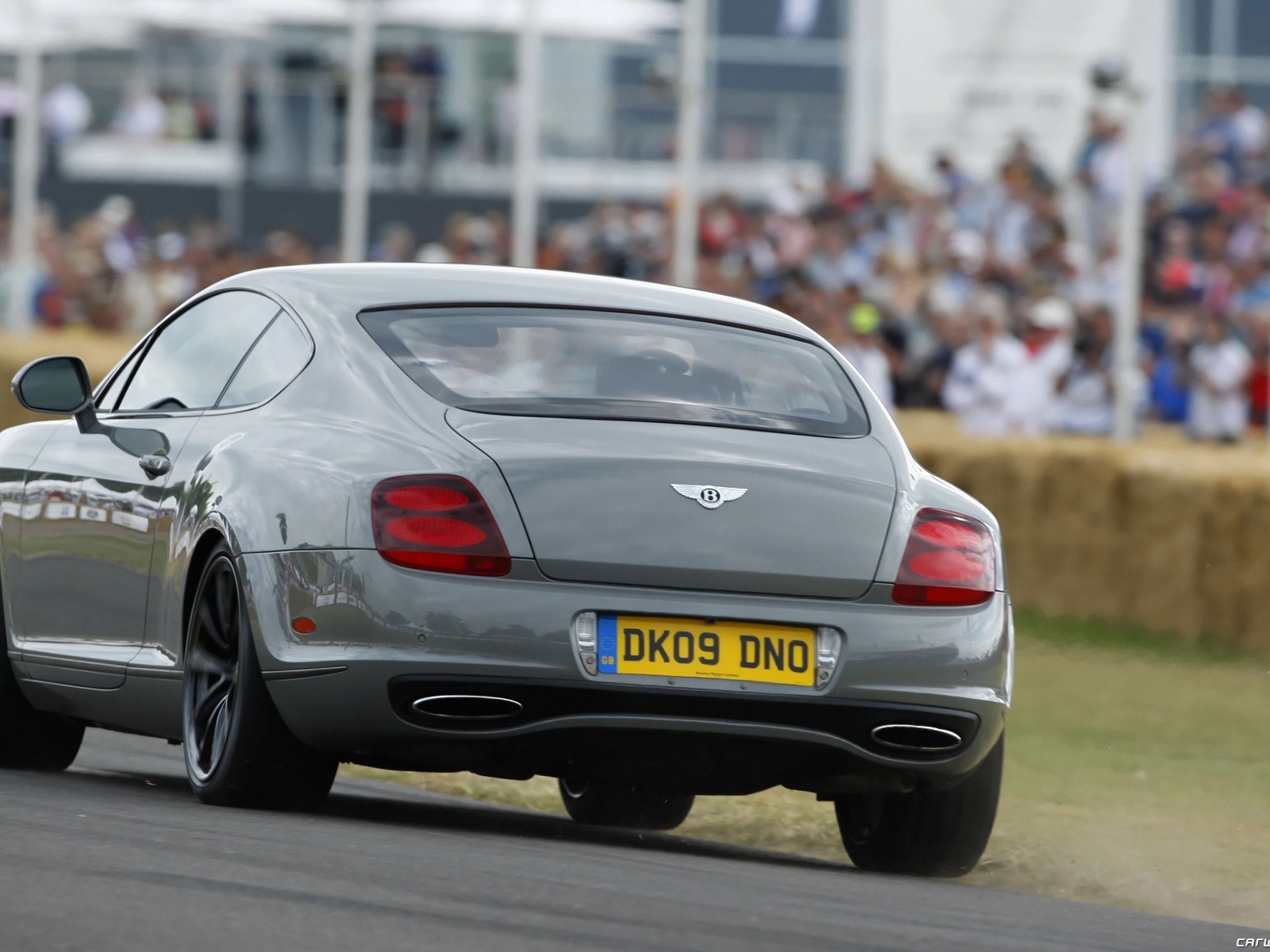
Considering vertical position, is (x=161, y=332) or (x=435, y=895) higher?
(x=161, y=332)

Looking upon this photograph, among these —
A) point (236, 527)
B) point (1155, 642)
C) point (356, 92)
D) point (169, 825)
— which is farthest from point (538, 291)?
point (356, 92)

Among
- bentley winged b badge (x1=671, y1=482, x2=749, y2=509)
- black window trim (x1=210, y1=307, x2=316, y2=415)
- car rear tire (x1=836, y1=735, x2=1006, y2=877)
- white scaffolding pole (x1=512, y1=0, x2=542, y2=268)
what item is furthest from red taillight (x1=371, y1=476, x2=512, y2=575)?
white scaffolding pole (x1=512, y1=0, x2=542, y2=268)

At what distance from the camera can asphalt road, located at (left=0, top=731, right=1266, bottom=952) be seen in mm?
5039

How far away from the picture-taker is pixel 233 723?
6.65m

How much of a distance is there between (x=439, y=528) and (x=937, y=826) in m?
1.61

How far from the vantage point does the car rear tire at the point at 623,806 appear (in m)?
7.94

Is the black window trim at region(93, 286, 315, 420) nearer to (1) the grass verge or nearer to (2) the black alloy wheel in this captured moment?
(2) the black alloy wheel

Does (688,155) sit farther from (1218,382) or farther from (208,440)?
(208,440)

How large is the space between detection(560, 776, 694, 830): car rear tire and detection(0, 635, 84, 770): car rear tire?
1.53 m

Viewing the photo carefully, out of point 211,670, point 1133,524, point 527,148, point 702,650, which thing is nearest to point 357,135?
point 527,148

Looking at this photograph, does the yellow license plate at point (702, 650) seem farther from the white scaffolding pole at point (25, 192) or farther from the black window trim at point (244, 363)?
the white scaffolding pole at point (25, 192)

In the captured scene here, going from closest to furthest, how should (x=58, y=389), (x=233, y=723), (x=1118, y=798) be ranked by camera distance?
(x=233, y=723), (x=58, y=389), (x=1118, y=798)

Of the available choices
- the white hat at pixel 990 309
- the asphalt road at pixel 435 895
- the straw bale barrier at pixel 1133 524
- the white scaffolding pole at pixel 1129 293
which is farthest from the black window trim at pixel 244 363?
the white hat at pixel 990 309

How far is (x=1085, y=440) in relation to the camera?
16.4 metres
